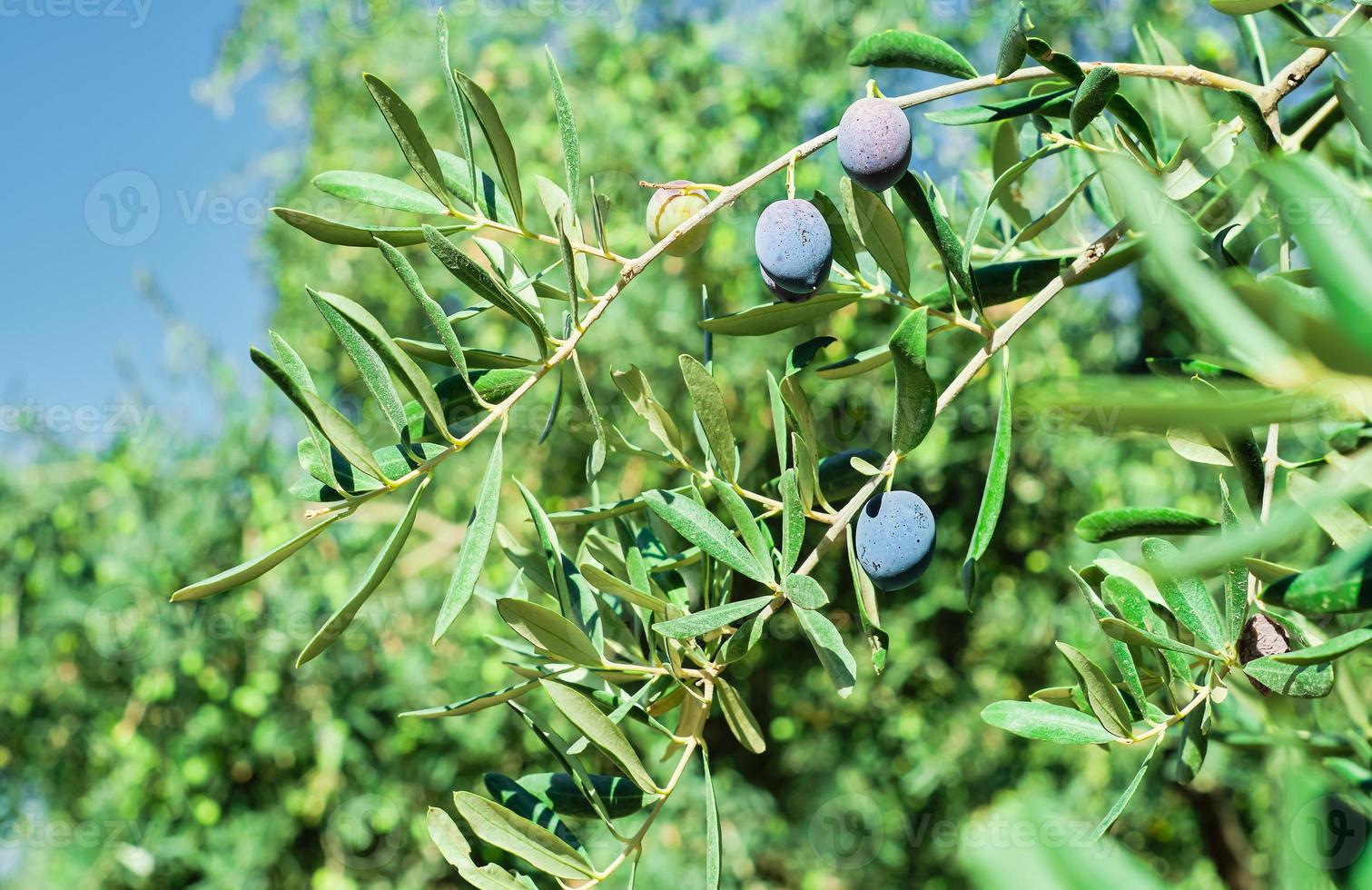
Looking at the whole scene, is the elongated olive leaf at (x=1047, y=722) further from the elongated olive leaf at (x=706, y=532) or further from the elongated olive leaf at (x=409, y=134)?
the elongated olive leaf at (x=409, y=134)

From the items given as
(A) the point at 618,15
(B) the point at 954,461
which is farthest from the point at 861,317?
(A) the point at 618,15

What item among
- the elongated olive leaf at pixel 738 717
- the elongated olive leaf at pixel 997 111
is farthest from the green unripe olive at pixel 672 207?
the elongated olive leaf at pixel 738 717

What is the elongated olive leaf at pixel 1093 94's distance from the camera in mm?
515

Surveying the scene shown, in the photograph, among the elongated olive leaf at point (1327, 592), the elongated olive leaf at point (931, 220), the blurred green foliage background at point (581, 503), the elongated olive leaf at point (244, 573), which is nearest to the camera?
the elongated olive leaf at point (1327, 592)

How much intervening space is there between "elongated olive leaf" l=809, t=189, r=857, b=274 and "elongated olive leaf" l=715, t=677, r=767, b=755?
0.87 ft

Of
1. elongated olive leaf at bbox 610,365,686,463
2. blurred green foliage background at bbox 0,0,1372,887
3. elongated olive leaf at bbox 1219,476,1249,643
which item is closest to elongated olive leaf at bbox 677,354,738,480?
elongated olive leaf at bbox 610,365,686,463

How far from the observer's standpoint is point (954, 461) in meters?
2.18

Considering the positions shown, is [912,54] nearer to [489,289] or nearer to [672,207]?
[672,207]

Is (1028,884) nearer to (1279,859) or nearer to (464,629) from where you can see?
(1279,859)

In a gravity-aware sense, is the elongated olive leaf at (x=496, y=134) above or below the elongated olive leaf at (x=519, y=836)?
above

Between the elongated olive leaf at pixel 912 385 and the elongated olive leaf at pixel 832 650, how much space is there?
0.10 metres

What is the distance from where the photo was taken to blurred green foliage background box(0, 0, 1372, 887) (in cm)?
198

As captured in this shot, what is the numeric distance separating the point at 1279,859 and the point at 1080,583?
0.33m

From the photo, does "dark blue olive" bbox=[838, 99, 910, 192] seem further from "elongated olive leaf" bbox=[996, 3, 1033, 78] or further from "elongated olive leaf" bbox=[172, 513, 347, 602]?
"elongated olive leaf" bbox=[172, 513, 347, 602]
